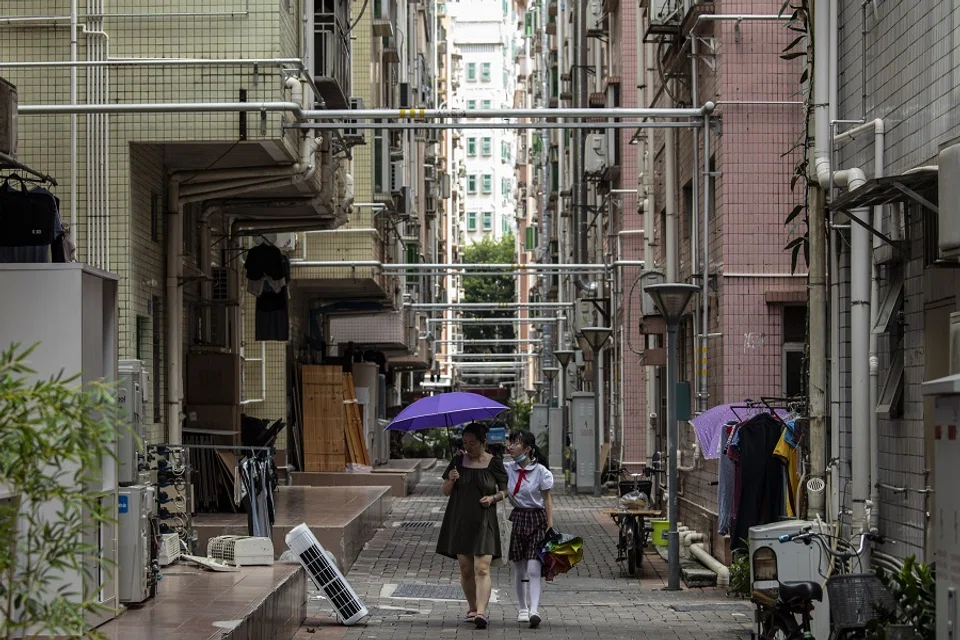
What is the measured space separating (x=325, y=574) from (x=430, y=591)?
345 cm

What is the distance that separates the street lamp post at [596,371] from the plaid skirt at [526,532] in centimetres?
1710

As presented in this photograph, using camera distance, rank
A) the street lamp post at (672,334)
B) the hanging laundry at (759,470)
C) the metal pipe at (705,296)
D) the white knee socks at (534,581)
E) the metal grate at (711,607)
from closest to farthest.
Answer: the white knee socks at (534,581), the hanging laundry at (759,470), the metal grate at (711,607), the street lamp post at (672,334), the metal pipe at (705,296)

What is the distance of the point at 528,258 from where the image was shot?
10175 cm

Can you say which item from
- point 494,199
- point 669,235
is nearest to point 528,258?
point 494,199

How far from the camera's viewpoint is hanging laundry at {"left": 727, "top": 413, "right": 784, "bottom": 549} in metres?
14.8

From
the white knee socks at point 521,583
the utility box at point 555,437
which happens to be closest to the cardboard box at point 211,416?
the white knee socks at point 521,583

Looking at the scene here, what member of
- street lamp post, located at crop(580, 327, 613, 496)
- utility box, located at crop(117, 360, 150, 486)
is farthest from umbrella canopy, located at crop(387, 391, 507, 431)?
street lamp post, located at crop(580, 327, 613, 496)

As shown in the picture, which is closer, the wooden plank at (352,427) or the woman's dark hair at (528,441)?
the woman's dark hair at (528,441)

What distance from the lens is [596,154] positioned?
107ft

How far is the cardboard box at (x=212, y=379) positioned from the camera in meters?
20.8

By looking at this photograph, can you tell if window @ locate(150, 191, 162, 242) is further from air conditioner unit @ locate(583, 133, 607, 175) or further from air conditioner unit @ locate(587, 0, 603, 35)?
air conditioner unit @ locate(587, 0, 603, 35)

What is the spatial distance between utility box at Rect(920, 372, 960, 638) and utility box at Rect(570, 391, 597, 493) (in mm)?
25999

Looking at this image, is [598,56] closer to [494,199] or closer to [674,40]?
[674,40]

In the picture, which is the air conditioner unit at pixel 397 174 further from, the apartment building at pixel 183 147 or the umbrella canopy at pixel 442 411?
the umbrella canopy at pixel 442 411
